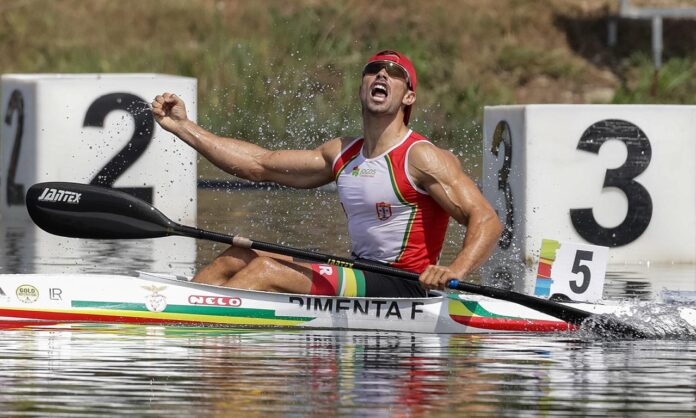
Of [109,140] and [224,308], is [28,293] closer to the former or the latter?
[224,308]

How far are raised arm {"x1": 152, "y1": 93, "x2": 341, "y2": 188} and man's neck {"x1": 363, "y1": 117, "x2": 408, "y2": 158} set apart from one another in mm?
366

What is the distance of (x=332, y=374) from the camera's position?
8.32 m

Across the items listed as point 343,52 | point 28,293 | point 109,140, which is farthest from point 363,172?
point 343,52

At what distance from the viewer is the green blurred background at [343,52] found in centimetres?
2381

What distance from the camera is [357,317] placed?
9.91 metres

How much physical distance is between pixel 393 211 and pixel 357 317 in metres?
0.63

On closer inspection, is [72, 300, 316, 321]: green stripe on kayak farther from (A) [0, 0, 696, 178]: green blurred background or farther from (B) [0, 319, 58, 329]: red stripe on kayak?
(A) [0, 0, 696, 178]: green blurred background

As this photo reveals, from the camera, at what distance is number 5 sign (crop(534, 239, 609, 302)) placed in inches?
403

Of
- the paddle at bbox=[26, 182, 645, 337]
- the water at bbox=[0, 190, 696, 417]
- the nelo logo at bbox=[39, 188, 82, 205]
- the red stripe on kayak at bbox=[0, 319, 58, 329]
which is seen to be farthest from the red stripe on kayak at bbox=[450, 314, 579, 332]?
the nelo logo at bbox=[39, 188, 82, 205]

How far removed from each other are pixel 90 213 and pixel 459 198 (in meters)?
2.30

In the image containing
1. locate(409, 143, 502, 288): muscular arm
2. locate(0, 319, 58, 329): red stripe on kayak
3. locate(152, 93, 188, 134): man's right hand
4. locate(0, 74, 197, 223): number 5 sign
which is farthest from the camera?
locate(0, 74, 197, 223): number 5 sign

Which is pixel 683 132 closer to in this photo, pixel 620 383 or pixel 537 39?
pixel 620 383

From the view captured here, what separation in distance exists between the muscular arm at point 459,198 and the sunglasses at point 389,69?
1.39 ft

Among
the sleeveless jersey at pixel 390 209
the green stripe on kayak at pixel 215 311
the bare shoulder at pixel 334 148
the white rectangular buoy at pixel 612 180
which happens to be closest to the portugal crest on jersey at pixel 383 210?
the sleeveless jersey at pixel 390 209
